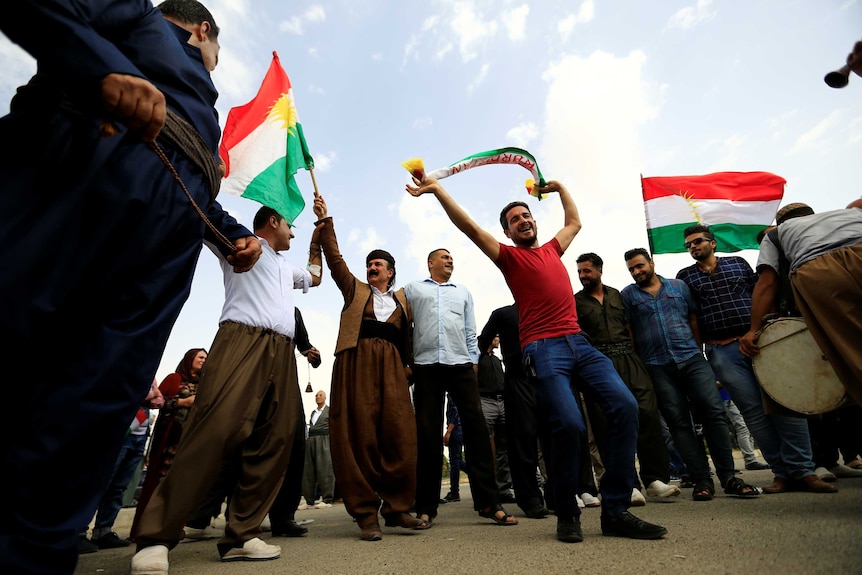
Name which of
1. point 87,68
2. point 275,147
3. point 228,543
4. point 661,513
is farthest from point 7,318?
point 661,513

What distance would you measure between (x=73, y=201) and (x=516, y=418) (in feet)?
13.6

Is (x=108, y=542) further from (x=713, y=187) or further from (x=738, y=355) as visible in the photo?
(x=713, y=187)

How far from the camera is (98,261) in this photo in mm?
1394

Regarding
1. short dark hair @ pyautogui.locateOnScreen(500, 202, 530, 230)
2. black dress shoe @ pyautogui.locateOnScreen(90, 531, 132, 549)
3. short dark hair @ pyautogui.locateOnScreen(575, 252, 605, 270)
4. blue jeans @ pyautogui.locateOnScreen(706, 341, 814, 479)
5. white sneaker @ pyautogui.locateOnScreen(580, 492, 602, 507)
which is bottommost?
black dress shoe @ pyautogui.locateOnScreen(90, 531, 132, 549)

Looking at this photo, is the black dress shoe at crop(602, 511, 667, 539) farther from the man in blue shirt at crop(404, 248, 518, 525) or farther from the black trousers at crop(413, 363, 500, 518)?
the black trousers at crop(413, 363, 500, 518)

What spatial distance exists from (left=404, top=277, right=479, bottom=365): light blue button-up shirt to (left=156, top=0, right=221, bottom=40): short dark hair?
9.77ft

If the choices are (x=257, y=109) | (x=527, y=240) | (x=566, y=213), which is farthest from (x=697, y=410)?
(x=257, y=109)

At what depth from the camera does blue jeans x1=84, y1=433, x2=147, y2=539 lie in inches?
178

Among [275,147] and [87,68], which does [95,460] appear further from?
[275,147]

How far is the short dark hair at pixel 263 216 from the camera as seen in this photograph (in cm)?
402

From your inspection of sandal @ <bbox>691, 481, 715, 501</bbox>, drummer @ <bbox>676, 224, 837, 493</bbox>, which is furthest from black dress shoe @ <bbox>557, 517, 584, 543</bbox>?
drummer @ <bbox>676, 224, 837, 493</bbox>

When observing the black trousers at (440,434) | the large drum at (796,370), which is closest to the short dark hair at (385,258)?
the black trousers at (440,434)

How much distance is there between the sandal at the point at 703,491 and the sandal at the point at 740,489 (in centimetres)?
13

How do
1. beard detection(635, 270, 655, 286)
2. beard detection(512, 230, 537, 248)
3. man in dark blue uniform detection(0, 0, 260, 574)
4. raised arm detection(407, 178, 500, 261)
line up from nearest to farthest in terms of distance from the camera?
man in dark blue uniform detection(0, 0, 260, 574)
raised arm detection(407, 178, 500, 261)
beard detection(512, 230, 537, 248)
beard detection(635, 270, 655, 286)
